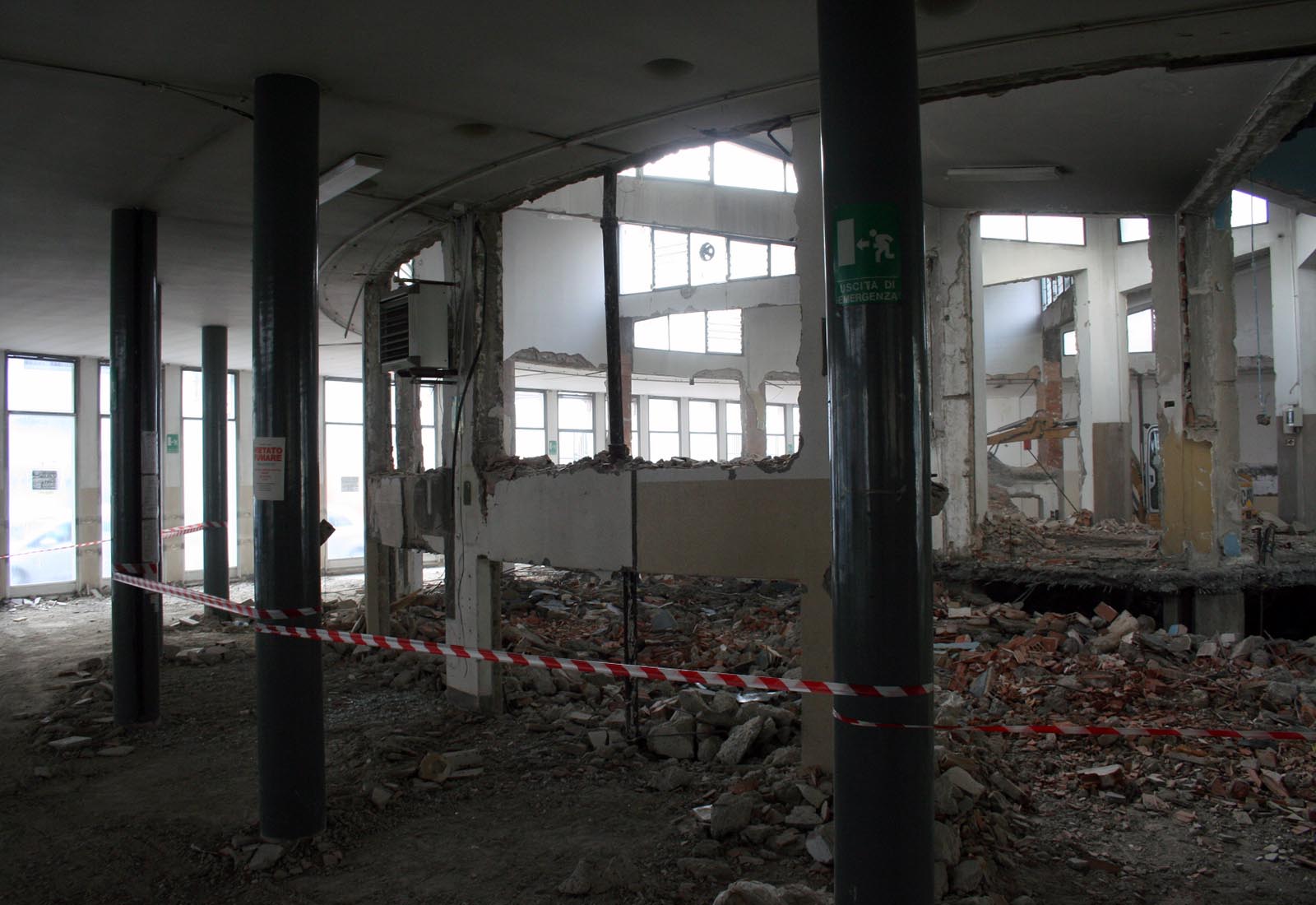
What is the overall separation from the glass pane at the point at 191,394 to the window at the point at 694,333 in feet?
30.7

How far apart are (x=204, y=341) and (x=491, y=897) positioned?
429 inches

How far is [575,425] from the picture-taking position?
2428 centimetres

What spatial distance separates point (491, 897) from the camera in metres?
3.95

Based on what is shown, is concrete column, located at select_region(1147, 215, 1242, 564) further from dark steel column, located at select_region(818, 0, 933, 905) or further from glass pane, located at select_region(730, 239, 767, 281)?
glass pane, located at select_region(730, 239, 767, 281)

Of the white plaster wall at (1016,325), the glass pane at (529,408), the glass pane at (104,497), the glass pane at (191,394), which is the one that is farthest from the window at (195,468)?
the white plaster wall at (1016,325)

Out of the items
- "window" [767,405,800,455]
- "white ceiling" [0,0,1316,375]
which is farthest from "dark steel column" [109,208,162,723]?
"window" [767,405,800,455]

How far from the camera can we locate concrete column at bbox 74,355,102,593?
15.2 metres

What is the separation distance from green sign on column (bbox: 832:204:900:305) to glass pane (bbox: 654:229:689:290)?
16586 mm

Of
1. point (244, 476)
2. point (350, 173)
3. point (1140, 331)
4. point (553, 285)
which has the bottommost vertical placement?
point (244, 476)

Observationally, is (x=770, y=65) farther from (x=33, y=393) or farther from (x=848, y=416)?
(x=33, y=393)

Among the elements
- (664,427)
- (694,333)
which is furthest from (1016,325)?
(664,427)

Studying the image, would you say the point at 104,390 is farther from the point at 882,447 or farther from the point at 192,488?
the point at 882,447

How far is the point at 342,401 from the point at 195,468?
3253 millimetres

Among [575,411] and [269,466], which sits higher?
[575,411]
